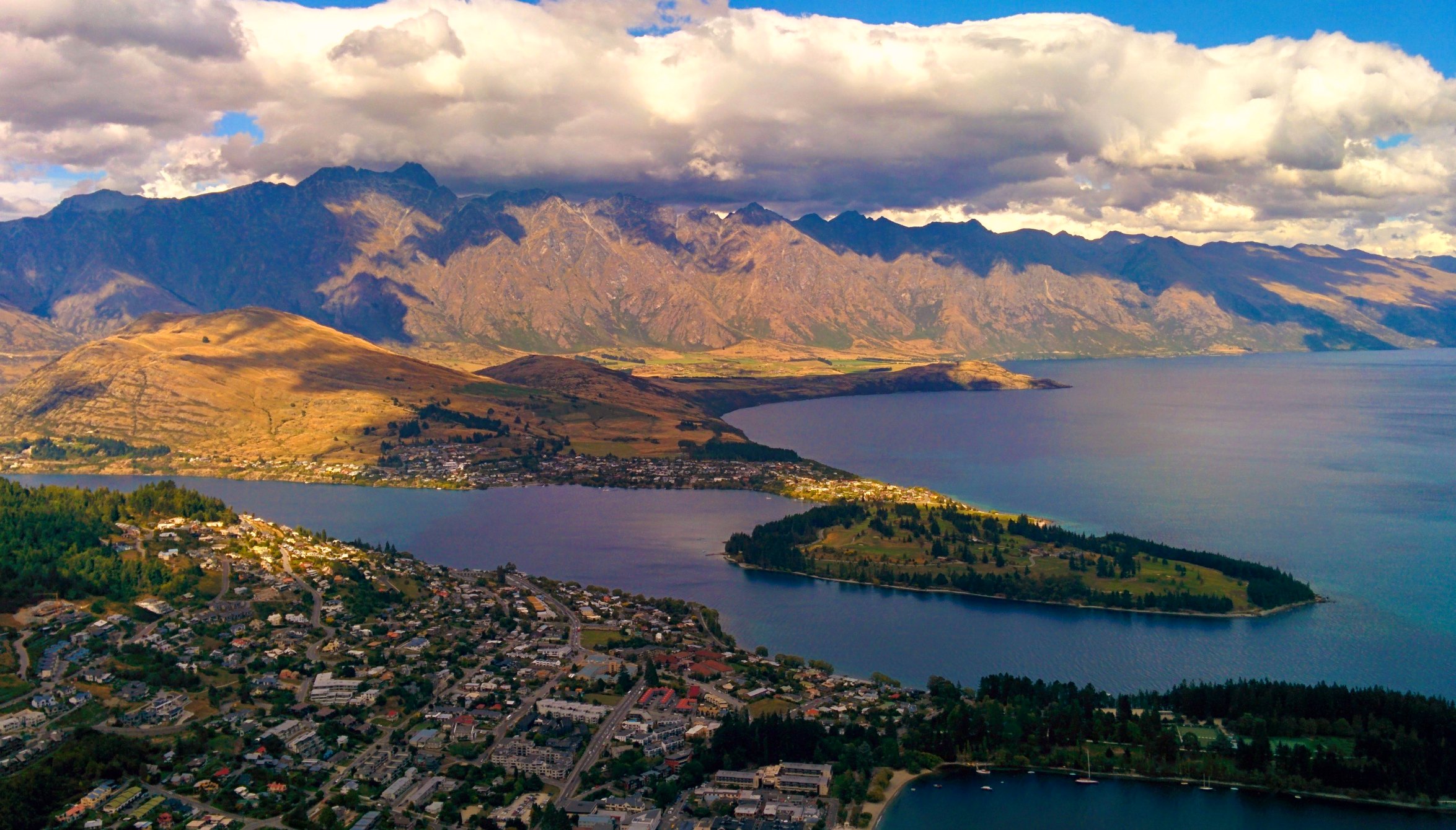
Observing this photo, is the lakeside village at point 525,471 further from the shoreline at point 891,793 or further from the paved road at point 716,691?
the shoreline at point 891,793

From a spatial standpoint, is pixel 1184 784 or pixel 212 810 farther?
pixel 1184 784

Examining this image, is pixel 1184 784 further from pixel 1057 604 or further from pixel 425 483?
pixel 425 483

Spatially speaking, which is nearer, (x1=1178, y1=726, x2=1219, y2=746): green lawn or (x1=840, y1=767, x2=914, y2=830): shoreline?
(x1=840, y1=767, x2=914, y2=830): shoreline

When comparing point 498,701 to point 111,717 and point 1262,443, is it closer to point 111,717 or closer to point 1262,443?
point 111,717

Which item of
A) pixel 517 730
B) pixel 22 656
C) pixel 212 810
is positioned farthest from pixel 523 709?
pixel 22 656

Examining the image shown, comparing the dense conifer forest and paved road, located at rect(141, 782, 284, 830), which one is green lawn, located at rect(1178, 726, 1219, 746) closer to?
paved road, located at rect(141, 782, 284, 830)

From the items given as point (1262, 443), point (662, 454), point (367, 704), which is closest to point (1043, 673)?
point (367, 704)

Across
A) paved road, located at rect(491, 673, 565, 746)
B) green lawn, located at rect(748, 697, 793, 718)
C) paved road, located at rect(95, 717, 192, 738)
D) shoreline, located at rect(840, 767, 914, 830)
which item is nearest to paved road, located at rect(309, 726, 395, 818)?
paved road, located at rect(491, 673, 565, 746)

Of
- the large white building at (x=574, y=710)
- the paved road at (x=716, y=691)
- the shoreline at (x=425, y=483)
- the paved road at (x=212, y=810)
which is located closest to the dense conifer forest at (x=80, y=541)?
the paved road at (x=212, y=810)
